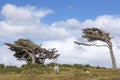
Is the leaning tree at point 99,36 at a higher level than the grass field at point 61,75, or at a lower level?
higher

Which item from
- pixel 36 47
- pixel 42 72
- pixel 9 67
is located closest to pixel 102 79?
pixel 42 72

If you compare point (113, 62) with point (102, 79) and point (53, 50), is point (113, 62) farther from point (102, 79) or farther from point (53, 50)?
point (102, 79)

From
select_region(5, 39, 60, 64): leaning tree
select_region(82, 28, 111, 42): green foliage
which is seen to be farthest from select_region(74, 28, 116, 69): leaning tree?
select_region(5, 39, 60, 64): leaning tree

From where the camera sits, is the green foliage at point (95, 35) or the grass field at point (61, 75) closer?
the grass field at point (61, 75)

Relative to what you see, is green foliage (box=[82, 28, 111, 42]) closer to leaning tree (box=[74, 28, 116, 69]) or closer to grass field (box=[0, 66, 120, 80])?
leaning tree (box=[74, 28, 116, 69])

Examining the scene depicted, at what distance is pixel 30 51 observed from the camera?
255ft

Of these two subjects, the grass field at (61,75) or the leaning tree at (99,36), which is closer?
the grass field at (61,75)

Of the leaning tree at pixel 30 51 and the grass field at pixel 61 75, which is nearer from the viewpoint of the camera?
the grass field at pixel 61 75

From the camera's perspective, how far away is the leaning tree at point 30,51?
76.3 m

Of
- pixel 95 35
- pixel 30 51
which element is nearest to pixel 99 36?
pixel 95 35

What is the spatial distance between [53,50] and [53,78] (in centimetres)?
3446

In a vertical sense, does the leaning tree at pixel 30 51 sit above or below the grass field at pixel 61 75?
above

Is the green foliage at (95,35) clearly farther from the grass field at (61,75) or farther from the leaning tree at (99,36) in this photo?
the grass field at (61,75)

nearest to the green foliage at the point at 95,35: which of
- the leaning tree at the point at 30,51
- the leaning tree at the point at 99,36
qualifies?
the leaning tree at the point at 99,36
